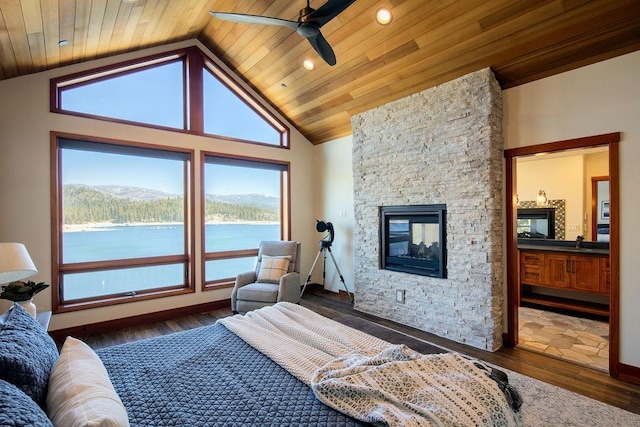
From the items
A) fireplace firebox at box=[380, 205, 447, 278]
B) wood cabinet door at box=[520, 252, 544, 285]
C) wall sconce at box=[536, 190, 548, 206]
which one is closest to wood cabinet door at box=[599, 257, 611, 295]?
wood cabinet door at box=[520, 252, 544, 285]

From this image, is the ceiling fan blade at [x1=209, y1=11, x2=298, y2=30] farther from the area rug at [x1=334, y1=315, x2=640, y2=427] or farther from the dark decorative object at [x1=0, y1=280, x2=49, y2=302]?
the dark decorative object at [x1=0, y1=280, x2=49, y2=302]

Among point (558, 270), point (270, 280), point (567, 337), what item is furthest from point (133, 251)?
point (558, 270)

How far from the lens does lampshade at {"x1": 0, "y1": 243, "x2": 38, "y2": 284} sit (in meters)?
1.88

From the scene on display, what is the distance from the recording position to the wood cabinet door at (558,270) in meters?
4.38

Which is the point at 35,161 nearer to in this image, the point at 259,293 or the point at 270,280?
the point at 259,293

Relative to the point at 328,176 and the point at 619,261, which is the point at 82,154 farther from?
the point at 619,261

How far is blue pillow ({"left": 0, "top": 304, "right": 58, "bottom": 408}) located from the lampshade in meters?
0.57

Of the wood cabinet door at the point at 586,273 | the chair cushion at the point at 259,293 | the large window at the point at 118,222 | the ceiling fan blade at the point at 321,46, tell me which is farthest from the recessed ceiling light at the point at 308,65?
the wood cabinet door at the point at 586,273

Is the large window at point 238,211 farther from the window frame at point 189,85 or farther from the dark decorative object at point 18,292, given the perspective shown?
the dark decorative object at point 18,292

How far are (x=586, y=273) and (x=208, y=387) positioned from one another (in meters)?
4.97

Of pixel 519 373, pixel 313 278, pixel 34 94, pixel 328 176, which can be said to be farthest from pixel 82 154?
pixel 519 373

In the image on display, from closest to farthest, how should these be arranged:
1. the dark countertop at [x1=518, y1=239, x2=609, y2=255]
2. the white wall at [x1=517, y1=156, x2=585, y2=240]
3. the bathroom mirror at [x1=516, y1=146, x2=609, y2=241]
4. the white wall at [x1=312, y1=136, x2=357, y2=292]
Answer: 1. the dark countertop at [x1=518, y1=239, x2=609, y2=255]
2. the white wall at [x1=312, y1=136, x2=357, y2=292]
3. the bathroom mirror at [x1=516, y1=146, x2=609, y2=241]
4. the white wall at [x1=517, y1=156, x2=585, y2=240]

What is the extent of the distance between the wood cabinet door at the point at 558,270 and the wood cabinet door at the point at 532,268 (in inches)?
3.1

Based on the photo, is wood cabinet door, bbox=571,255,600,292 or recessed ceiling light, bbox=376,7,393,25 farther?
wood cabinet door, bbox=571,255,600,292
